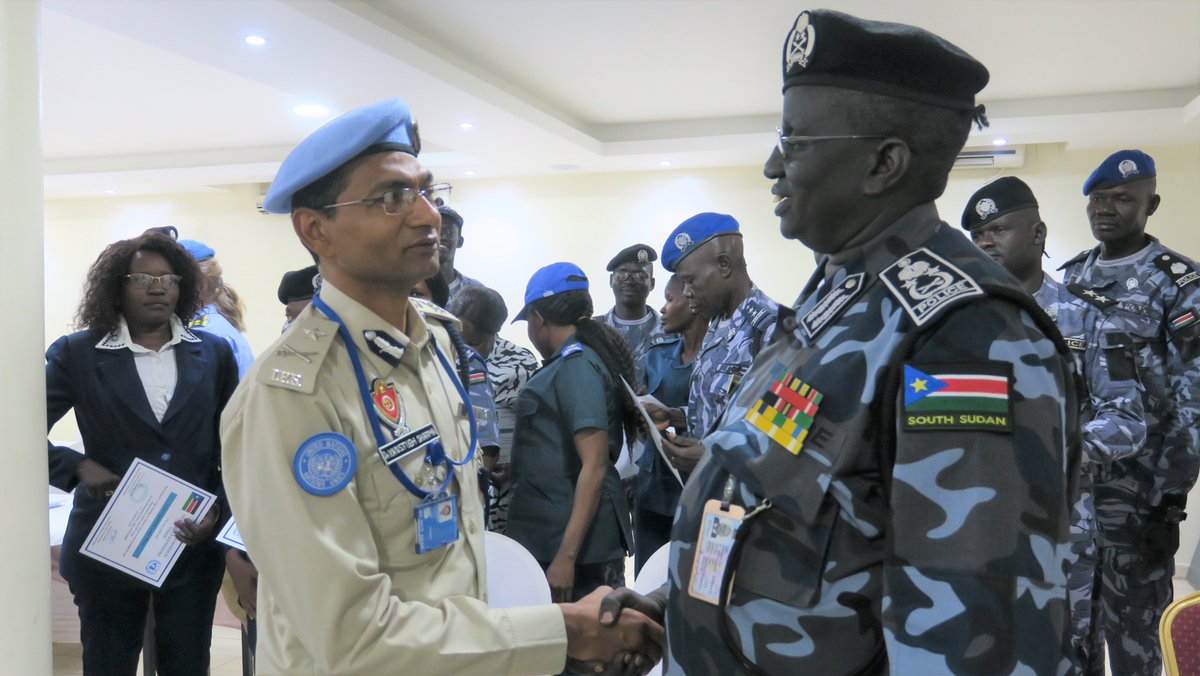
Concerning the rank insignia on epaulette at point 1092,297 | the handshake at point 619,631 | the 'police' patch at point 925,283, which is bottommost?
the handshake at point 619,631

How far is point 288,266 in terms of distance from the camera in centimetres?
1058

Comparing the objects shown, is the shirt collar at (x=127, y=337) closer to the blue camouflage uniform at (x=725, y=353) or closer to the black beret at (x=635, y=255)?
the blue camouflage uniform at (x=725, y=353)

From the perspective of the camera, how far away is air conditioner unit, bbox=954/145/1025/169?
325 inches

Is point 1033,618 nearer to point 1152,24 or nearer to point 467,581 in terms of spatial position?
point 467,581

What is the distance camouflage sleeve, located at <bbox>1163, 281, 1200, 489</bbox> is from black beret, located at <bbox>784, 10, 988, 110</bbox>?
2955 mm

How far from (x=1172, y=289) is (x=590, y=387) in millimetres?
2327

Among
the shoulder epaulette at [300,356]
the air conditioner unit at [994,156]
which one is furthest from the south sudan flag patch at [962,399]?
the air conditioner unit at [994,156]

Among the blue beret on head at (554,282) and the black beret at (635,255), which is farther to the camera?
the black beret at (635,255)

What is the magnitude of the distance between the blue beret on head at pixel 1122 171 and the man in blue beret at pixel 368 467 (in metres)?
3.23

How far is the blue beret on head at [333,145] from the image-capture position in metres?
1.53

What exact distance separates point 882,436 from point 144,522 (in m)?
2.53

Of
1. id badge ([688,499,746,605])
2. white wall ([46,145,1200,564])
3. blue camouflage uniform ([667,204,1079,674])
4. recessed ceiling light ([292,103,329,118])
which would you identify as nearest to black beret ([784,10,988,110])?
blue camouflage uniform ([667,204,1079,674])

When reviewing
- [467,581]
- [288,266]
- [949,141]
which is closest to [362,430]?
[467,581]

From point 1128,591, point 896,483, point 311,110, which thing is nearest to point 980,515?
point 896,483
